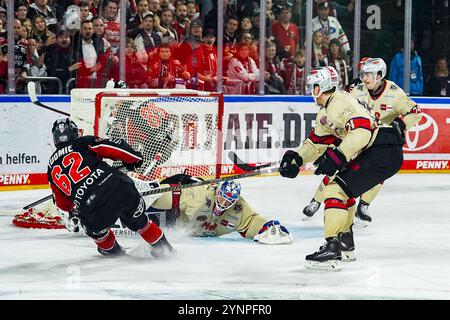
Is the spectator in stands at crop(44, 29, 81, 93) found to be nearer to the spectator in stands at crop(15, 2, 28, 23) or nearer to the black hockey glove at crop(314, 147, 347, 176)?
the spectator in stands at crop(15, 2, 28, 23)

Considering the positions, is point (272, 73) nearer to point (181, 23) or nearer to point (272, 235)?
point (181, 23)

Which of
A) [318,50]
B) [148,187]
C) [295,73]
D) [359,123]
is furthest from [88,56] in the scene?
[359,123]

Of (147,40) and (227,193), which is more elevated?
(147,40)

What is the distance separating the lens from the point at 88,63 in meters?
8.94

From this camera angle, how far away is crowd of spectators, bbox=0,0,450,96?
8.66 meters

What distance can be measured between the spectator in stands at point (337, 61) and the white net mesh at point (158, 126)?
11.5 feet

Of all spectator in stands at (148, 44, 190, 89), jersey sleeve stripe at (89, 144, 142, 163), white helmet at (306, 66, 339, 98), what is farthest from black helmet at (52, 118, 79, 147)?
spectator in stands at (148, 44, 190, 89)

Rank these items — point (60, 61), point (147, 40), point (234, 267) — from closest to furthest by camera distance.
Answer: point (234, 267)
point (60, 61)
point (147, 40)

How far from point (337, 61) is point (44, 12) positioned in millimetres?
3366

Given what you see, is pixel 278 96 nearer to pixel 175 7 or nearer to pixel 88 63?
pixel 175 7

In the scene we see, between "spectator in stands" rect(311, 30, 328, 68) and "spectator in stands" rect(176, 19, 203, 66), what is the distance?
1349mm

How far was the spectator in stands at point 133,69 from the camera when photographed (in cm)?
923

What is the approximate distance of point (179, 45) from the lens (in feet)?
31.4
